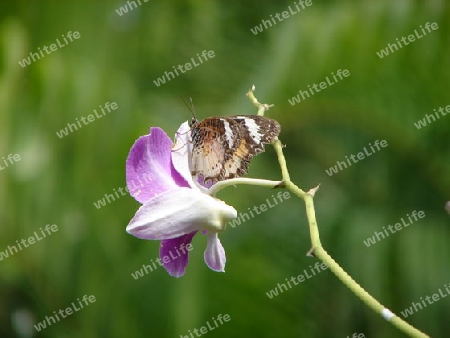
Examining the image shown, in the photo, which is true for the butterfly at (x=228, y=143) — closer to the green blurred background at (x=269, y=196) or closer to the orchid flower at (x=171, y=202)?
the orchid flower at (x=171, y=202)

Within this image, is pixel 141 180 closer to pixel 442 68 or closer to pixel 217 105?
pixel 442 68

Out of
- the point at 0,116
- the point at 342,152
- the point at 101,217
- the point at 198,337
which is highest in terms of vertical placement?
the point at 0,116

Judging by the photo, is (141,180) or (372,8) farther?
(372,8)

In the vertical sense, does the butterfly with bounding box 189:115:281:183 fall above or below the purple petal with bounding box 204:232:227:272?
above

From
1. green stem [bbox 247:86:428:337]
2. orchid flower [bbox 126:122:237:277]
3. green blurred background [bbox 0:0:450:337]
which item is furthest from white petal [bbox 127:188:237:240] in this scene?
green blurred background [bbox 0:0:450:337]

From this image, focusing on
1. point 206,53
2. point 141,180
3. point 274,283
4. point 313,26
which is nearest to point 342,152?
point 313,26

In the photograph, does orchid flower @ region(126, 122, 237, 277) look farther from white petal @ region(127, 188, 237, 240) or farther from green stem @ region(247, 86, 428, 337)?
green stem @ region(247, 86, 428, 337)

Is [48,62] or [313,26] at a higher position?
[48,62]

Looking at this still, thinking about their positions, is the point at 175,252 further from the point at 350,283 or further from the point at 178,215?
the point at 350,283
